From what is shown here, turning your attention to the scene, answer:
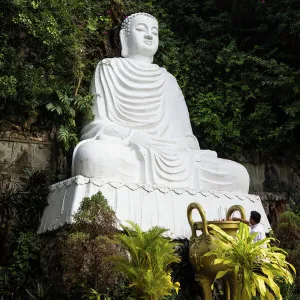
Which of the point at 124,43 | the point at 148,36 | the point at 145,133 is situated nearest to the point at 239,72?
the point at 148,36

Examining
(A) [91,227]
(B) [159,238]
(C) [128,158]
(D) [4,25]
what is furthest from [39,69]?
(B) [159,238]

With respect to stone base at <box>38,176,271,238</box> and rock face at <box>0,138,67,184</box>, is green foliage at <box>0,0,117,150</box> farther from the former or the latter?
stone base at <box>38,176,271,238</box>

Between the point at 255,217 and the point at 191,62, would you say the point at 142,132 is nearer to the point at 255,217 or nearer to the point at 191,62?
the point at 255,217

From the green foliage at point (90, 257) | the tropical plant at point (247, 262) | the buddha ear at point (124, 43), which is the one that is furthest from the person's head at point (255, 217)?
the buddha ear at point (124, 43)

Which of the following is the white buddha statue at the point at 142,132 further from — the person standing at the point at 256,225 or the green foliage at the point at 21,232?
the person standing at the point at 256,225

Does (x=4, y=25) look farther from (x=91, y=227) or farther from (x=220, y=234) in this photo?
(x=220, y=234)

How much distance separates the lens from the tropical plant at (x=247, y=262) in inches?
174

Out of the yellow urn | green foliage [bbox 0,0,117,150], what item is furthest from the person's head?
green foliage [bbox 0,0,117,150]

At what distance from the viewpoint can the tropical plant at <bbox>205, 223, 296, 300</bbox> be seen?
442 centimetres

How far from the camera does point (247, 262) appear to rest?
4.45 m

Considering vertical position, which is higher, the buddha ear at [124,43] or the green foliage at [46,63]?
the buddha ear at [124,43]

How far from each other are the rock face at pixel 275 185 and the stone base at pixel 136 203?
2.02 m

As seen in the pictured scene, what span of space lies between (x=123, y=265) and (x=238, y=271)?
1029mm

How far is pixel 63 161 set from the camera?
23.1 ft
